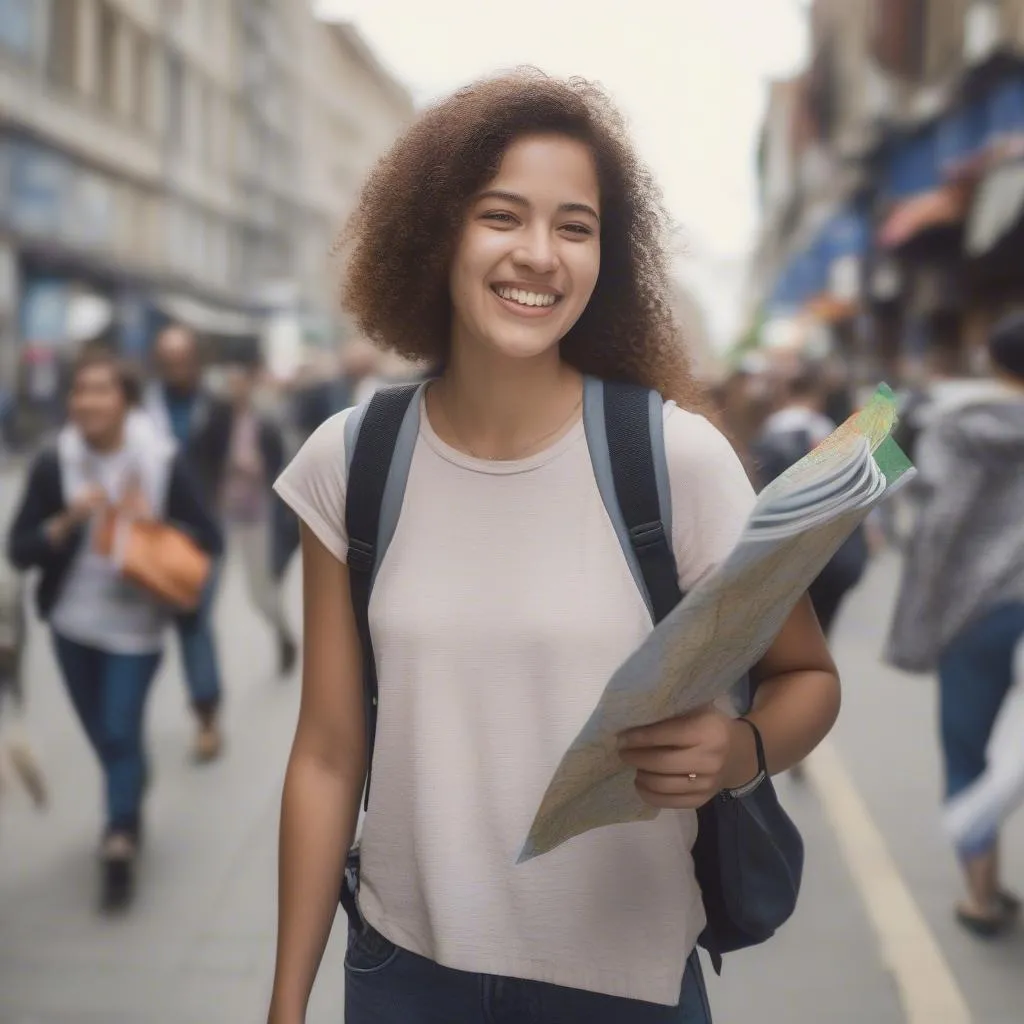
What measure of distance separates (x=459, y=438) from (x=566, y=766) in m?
0.57

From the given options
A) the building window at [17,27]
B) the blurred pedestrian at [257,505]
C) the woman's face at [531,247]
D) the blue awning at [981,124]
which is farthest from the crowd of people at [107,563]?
the building window at [17,27]

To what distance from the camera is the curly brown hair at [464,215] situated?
1839 mm

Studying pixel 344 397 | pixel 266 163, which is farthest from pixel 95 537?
pixel 266 163

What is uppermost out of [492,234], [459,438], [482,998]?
[492,234]

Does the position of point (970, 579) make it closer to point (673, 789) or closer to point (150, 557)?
point (150, 557)

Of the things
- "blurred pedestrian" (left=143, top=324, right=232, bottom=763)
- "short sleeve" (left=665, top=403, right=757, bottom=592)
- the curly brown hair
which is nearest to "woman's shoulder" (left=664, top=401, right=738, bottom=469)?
"short sleeve" (left=665, top=403, right=757, bottom=592)

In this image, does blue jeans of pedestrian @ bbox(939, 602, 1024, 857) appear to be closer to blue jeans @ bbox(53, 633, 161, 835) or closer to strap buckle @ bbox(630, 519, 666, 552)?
blue jeans @ bbox(53, 633, 161, 835)

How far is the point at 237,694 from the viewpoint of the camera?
26.2ft

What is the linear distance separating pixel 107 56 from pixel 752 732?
35280 mm

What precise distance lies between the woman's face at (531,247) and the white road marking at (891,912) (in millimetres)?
2736

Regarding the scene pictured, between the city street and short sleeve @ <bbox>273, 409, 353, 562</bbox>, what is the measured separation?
242cm

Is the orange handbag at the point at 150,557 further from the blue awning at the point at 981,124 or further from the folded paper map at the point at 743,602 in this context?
the blue awning at the point at 981,124

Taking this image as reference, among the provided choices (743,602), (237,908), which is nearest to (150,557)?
(237,908)

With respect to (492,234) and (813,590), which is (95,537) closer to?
(813,590)
